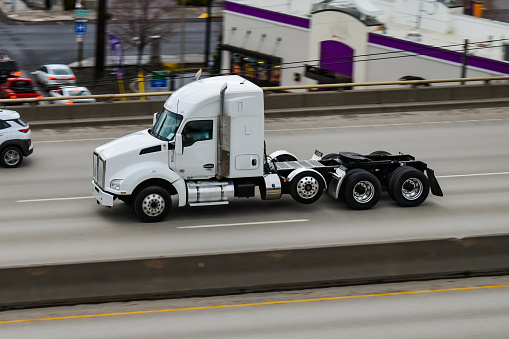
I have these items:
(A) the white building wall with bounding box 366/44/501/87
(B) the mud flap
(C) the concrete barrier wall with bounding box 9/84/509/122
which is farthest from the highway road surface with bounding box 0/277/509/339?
(A) the white building wall with bounding box 366/44/501/87

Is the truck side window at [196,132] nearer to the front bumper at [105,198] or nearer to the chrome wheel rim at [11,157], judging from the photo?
the front bumper at [105,198]

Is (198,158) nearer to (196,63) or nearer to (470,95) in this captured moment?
(470,95)

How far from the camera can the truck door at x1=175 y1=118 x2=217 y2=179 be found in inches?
727

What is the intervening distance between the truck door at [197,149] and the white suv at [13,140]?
641 centimetres

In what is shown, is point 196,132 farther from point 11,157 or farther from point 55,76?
point 55,76

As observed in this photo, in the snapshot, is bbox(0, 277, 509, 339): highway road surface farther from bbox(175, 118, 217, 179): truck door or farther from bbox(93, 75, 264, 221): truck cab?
bbox(175, 118, 217, 179): truck door

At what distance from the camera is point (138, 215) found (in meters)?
18.5

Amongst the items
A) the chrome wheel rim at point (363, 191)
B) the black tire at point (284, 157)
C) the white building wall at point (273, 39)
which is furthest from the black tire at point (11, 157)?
the white building wall at point (273, 39)

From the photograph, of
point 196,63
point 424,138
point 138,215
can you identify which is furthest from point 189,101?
point 196,63

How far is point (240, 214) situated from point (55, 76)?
2962 cm

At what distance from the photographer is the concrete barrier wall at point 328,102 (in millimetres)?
27969

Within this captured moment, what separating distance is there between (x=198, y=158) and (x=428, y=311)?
20.8 ft

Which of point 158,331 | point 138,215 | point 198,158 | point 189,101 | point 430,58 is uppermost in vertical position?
point 430,58

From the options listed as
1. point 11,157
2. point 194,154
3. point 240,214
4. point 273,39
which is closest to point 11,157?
point 11,157
